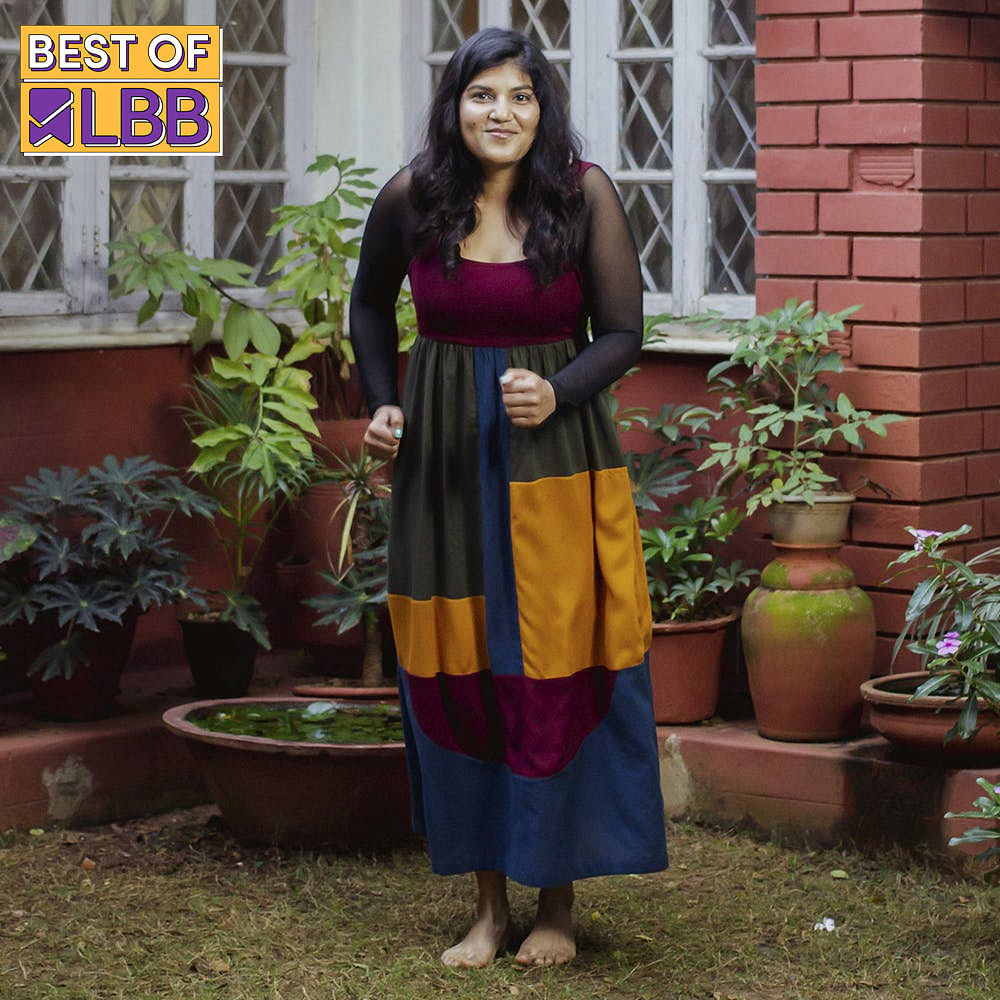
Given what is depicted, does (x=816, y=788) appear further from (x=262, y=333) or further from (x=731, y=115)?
(x=262, y=333)

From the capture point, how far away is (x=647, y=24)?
6.52 m

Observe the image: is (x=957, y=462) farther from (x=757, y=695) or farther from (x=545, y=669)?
(x=545, y=669)

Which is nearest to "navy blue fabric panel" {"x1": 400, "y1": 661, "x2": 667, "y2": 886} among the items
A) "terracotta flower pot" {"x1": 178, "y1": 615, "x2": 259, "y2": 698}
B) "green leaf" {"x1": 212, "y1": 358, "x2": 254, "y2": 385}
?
"terracotta flower pot" {"x1": 178, "y1": 615, "x2": 259, "y2": 698}

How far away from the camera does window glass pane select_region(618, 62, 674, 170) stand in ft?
21.4

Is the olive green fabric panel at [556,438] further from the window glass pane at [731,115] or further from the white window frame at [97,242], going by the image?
the white window frame at [97,242]

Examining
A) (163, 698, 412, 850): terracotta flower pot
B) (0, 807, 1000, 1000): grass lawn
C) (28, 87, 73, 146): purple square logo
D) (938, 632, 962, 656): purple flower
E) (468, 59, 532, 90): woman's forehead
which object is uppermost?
(28, 87, 73, 146): purple square logo

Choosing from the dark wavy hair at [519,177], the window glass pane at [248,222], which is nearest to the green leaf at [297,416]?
the window glass pane at [248,222]

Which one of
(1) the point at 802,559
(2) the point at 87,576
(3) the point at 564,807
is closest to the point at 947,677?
(1) the point at 802,559

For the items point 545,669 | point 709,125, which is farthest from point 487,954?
point 709,125

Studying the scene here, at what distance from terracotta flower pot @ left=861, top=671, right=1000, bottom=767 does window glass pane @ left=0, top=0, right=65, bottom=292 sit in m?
2.91

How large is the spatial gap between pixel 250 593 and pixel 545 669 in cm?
273

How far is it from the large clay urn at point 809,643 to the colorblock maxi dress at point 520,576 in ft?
3.60

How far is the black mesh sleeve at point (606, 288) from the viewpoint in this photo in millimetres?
4398

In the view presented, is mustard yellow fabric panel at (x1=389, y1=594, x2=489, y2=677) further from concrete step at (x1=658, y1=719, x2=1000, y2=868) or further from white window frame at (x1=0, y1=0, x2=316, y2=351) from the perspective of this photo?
white window frame at (x1=0, y1=0, x2=316, y2=351)
